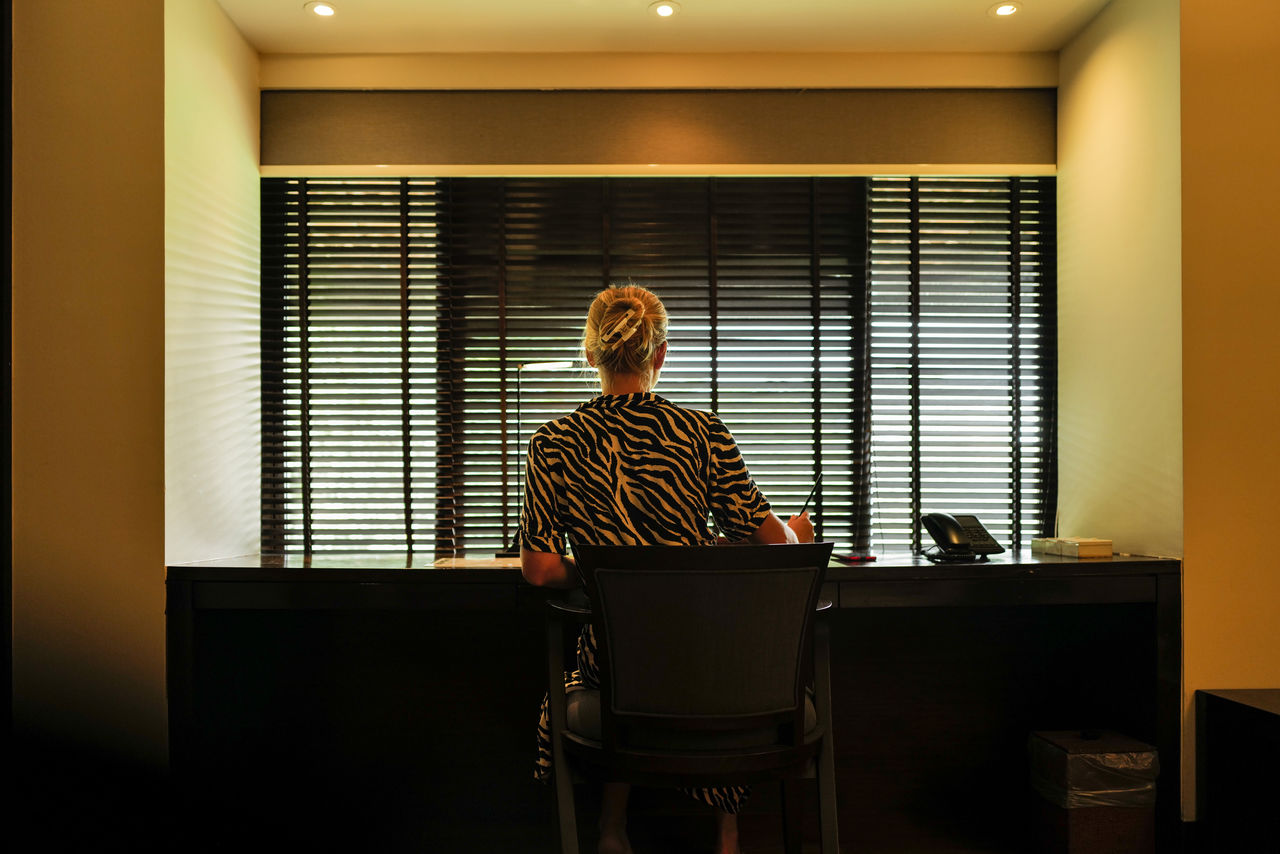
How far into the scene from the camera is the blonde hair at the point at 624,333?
198cm

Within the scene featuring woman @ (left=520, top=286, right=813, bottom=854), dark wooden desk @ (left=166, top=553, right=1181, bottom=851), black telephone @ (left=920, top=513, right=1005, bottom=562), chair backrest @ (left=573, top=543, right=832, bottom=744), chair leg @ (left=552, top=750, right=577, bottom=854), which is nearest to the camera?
chair backrest @ (left=573, top=543, right=832, bottom=744)

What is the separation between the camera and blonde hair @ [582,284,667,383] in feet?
6.51

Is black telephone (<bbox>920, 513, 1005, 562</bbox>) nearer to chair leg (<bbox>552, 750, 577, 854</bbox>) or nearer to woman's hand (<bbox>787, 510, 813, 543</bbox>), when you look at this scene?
woman's hand (<bbox>787, 510, 813, 543</bbox>)

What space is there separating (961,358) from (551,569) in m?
2.02

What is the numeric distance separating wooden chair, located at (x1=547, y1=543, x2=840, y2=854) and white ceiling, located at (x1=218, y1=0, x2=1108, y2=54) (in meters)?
2.11
